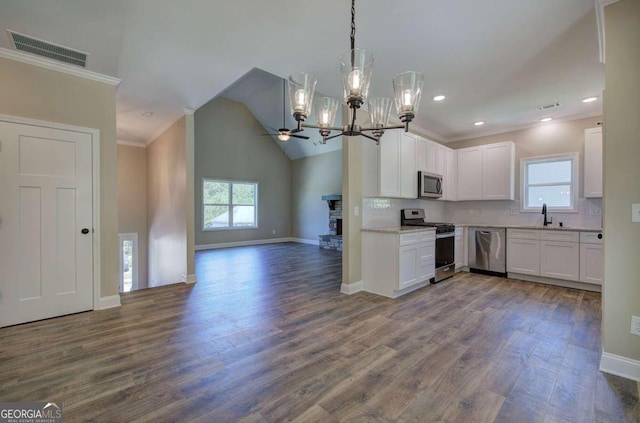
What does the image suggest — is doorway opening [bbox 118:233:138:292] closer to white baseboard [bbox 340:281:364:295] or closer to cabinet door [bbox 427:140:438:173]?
white baseboard [bbox 340:281:364:295]

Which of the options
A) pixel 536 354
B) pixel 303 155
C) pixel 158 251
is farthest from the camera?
pixel 303 155

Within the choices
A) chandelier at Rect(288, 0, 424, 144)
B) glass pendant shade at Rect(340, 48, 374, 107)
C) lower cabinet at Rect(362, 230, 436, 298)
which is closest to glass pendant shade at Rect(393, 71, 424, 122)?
chandelier at Rect(288, 0, 424, 144)

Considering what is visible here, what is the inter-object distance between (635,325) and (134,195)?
8248mm

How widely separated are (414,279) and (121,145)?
271 inches

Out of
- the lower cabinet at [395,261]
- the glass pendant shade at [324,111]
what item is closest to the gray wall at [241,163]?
the lower cabinet at [395,261]

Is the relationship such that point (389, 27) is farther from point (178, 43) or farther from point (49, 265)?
point (49, 265)

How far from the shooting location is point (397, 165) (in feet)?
14.4

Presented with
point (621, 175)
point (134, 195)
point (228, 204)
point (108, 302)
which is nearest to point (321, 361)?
point (621, 175)

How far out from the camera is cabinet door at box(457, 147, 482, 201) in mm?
5469

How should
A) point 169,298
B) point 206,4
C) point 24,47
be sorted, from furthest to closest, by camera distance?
point 169,298 < point 24,47 < point 206,4

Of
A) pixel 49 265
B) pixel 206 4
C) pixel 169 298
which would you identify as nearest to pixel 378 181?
pixel 206 4

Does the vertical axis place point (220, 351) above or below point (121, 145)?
below

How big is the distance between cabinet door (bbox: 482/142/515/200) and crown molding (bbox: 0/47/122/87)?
19.7 ft

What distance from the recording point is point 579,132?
4664 millimetres
